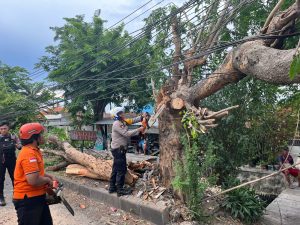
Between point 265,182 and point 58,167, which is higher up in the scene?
point 58,167

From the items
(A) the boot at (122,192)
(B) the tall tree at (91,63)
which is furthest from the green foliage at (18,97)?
(A) the boot at (122,192)

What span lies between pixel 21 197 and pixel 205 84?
369 centimetres

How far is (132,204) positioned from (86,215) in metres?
1.04

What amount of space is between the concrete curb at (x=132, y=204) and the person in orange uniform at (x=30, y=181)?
7.25 feet

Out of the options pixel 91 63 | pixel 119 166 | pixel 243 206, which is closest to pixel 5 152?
pixel 119 166

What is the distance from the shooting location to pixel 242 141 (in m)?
6.02

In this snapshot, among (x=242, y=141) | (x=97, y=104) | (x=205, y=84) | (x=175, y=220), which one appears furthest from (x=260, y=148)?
(x=97, y=104)

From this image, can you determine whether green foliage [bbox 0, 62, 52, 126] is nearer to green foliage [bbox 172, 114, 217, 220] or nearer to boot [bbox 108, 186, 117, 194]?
boot [bbox 108, 186, 117, 194]

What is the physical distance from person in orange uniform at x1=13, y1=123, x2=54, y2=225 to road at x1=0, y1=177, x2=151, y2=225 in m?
2.07

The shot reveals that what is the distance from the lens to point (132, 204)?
5.83 m

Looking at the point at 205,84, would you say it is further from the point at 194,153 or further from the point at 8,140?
the point at 8,140

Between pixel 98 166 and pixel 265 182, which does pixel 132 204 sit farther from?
pixel 265 182

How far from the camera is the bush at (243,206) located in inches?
221

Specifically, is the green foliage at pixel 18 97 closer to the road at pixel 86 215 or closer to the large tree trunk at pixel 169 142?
the road at pixel 86 215
